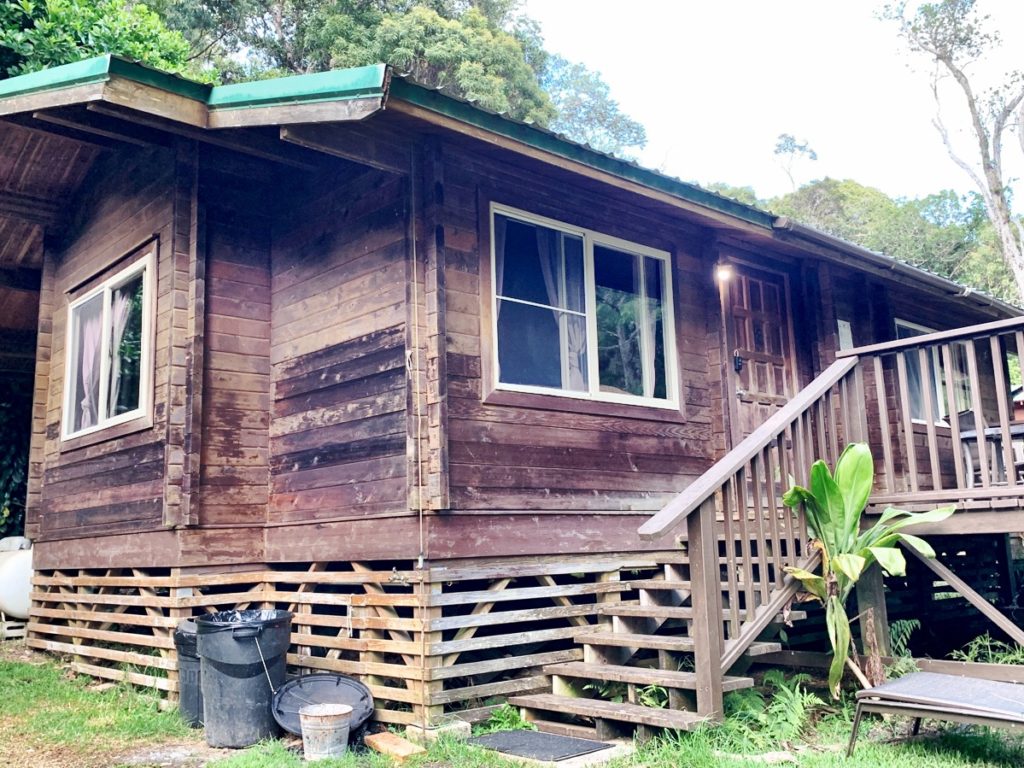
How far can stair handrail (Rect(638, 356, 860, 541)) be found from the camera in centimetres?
426

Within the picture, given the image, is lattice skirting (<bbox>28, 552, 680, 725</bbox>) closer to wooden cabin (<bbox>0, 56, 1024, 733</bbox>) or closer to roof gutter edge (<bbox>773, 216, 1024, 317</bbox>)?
wooden cabin (<bbox>0, 56, 1024, 733</bbox>)

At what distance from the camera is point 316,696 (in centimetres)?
511

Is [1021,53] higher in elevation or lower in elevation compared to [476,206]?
higher

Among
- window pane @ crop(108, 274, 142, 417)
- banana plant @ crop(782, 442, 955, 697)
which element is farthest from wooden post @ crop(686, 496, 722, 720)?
window pane @ crop(108, 274, 142, 417)

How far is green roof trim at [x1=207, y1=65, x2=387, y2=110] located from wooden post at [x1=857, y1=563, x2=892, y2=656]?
3.70 m

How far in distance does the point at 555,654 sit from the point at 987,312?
770cm

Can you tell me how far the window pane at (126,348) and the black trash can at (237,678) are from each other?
2.40 metres

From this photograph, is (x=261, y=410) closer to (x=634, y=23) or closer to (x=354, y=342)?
(x=354, y=342)

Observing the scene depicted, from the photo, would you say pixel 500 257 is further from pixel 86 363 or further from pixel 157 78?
pixel 86 363

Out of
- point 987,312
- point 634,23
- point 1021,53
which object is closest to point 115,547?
point 987,312

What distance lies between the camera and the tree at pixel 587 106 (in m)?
36.2

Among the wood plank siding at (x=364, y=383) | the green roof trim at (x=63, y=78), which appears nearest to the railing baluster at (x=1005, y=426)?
the wood plank siding at (x=364, y=383)

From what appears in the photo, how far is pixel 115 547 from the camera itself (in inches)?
266

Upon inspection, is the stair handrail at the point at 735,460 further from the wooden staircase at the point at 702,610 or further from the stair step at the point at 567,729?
Answer: the stair step at the point at 567,729
